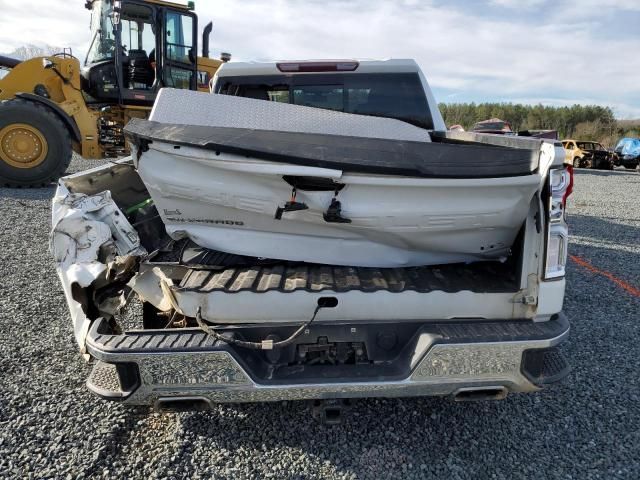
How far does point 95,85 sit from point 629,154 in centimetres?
2899

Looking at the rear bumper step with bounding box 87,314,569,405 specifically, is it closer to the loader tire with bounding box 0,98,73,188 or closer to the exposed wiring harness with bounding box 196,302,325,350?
the exposed wiring harness with bounding box 196,302,325,350

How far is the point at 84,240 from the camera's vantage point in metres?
2.80

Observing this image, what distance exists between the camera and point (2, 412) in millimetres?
2830

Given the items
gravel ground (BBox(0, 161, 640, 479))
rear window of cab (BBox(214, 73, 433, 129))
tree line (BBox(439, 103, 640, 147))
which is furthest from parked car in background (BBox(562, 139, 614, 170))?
gravel ground (BBox(0, 161, 640, 479))

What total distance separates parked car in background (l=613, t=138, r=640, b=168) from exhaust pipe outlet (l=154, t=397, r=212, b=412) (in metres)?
32.2

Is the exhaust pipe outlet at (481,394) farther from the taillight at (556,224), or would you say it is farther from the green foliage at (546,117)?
the green foliage at (546,117)

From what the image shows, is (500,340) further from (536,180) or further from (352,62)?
(352,62)

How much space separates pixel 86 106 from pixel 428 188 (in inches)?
405

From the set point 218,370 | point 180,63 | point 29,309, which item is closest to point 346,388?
point 218,370

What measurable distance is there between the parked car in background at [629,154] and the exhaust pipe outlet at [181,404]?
1266 inches

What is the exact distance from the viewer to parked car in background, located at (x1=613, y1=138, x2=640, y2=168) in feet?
91.2

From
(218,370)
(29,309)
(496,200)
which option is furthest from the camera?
(29,309)

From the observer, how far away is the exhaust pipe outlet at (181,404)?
2.27m

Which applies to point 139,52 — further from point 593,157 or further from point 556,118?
point 556,118
